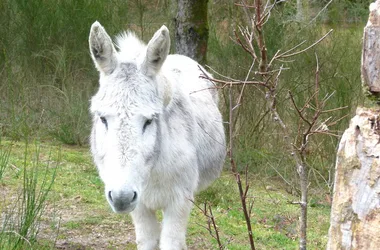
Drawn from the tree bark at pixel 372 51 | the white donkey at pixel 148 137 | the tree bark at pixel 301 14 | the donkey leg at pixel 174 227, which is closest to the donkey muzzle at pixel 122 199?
the white donkey at pixel 148 137

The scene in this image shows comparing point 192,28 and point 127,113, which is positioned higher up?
point 192,28

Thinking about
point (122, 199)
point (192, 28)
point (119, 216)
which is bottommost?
point (119, 216)

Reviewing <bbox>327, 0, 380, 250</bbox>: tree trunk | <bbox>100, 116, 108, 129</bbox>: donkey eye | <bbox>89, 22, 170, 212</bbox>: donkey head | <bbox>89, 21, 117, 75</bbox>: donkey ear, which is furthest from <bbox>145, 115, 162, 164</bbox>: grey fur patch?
<bbox>327, 0, 380, 250</bbox>: tree trunk

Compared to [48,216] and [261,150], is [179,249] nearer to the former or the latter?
[48,216]

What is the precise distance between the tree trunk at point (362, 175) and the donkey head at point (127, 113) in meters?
1.40

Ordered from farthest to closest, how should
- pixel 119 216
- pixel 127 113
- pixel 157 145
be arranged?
pixel 119 216, pixel 157 145, pixel 127 113

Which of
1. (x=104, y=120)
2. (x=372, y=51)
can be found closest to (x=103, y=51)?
(x=104, y=120)

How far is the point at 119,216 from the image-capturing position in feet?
20.9

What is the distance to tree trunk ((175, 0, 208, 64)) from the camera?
342 inches

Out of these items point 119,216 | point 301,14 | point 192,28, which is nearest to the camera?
point 119,216

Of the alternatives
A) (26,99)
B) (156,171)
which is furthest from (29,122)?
(156,171)

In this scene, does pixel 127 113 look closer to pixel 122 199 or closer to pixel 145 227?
pixel 122 199

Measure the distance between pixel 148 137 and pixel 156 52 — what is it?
611 mm

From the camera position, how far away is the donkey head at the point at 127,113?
3.58 metres
